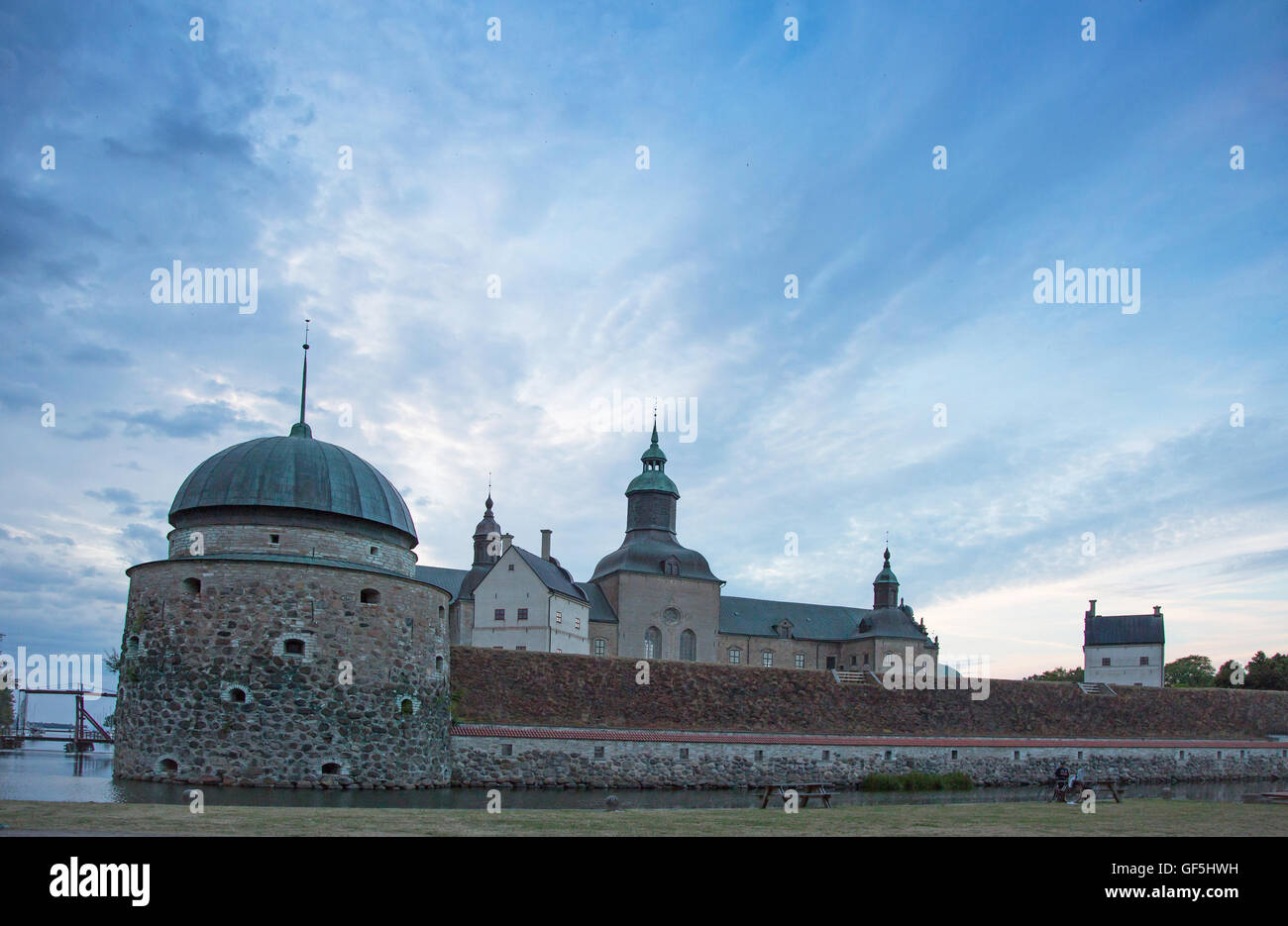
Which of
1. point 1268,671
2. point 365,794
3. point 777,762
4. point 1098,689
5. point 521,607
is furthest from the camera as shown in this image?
point 1268,671

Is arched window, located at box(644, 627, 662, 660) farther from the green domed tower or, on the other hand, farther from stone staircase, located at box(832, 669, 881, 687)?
stone staircase, located at box(832, 669, 881, 687)

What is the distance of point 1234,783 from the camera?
4316cm

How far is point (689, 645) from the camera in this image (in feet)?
196

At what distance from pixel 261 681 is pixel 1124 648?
2646 inches

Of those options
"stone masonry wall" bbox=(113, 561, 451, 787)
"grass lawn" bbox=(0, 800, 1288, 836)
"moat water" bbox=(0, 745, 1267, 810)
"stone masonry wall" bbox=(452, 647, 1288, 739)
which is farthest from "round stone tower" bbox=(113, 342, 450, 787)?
"grass lawn" bbox=(0, 800, 1288, 836)

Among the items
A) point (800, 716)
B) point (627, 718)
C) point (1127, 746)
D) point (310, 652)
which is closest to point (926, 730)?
point (800, 716)

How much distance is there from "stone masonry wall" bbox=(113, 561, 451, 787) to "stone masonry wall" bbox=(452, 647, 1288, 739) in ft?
17.1

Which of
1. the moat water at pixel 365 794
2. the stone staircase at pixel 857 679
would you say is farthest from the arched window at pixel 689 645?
the moat water at pixel 365 794

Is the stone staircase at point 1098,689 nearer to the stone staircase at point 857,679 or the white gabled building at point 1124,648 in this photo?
the stone staircase at point 857,679

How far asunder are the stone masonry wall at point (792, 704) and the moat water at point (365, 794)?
3916 millimetres

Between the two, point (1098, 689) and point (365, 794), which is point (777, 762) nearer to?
point (365, 794)

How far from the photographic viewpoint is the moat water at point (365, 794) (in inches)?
786

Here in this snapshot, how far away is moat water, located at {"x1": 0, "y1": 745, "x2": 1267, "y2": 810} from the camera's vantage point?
19953 millimetres

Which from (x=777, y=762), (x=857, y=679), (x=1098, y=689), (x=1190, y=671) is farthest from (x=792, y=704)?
(x=1190, y=671)
